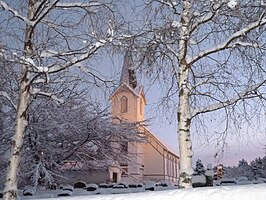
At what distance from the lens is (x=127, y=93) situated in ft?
66.7

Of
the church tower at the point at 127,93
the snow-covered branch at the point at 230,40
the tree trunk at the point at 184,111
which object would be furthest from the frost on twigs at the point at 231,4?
the church tower at the point at 127,93

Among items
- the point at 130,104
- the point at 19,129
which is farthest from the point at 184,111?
the point at 130,104

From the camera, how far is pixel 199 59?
6.32 m

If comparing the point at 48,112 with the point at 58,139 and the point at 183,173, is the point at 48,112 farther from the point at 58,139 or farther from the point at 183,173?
the point at 183,173

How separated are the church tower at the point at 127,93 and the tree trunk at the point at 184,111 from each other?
0.90 metres

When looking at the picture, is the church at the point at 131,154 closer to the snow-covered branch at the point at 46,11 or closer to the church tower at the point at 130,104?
the church tower at the point at 130,104

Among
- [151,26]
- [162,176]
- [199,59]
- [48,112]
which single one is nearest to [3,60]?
[151,26]

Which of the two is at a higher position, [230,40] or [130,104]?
[130,104]

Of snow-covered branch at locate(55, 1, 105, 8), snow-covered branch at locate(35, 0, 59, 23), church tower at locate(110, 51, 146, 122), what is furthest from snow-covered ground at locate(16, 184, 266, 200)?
snow-covered branch at locate(55, 1, 105, 8)

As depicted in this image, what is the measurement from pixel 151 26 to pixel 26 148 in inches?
359

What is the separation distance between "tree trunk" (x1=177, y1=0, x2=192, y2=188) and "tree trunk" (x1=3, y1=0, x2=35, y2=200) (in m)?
2.37

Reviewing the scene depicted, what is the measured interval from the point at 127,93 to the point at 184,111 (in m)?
14.4

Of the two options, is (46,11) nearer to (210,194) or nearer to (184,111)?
(184,111)

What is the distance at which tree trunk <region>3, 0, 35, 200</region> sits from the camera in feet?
19.9
